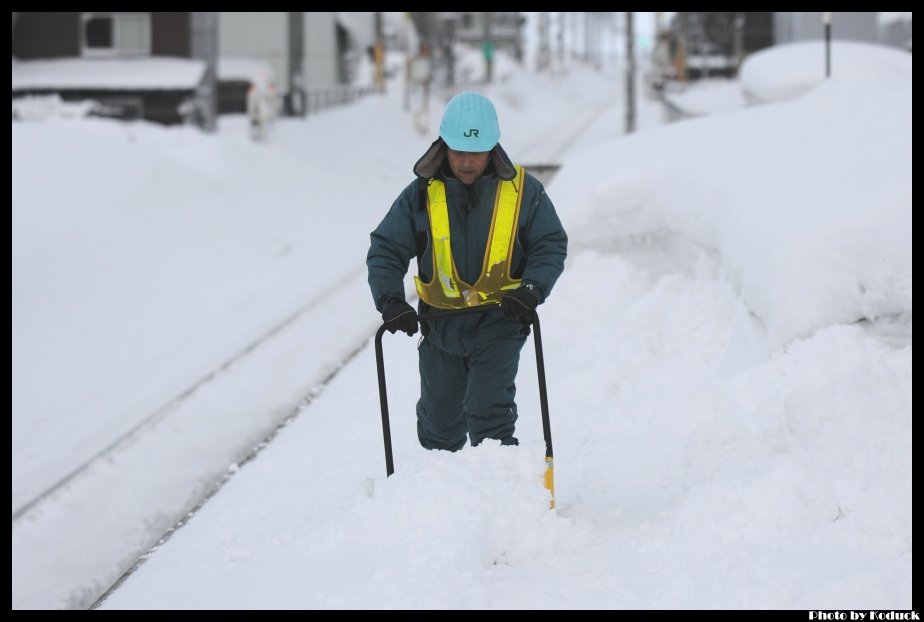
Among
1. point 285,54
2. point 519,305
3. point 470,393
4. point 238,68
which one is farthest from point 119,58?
point 519,305

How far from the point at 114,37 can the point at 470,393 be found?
906 inches

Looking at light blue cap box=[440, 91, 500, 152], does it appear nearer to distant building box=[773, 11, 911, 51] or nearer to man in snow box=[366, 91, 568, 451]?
man in snow box=[366, 91, 568, 451]

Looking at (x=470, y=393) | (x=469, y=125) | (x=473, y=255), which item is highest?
(x=469, y=125)

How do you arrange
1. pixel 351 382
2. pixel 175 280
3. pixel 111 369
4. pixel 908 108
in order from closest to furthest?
1. pixel 908 108
2. pixel 351 382
3. pixel 111 369
4. pixel 175 280

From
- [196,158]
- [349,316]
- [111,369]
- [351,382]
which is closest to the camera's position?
[351,382]

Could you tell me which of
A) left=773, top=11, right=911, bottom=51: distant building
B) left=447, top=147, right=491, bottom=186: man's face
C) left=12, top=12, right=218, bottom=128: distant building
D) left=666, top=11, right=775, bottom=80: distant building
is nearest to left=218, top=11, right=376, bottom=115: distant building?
left=12, top=12, right=218, bottom=128: distant building

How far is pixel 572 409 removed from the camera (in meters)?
6.11

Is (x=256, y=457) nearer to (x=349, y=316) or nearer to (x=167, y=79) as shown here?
(x=349, y=316)

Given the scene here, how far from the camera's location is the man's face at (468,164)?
4230 millimetres

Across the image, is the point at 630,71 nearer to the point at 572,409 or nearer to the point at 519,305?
the point at 572,409

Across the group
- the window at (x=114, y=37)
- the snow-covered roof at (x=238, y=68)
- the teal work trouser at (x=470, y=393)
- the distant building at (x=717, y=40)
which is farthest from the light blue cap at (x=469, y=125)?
the distant building at (x=717, y=40)
